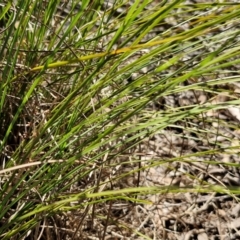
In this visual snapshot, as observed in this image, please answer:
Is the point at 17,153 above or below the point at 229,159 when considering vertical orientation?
above

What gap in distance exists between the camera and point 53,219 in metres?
1.19

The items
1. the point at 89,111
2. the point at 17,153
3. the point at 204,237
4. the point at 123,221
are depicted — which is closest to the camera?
the point at 17,153

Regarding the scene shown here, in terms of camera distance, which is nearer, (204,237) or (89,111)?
(89,111)

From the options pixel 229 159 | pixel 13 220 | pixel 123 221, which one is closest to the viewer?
pixel 13 220

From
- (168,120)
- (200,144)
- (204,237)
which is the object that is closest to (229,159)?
(200,144)

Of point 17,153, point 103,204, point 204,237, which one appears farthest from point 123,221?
point 17,153

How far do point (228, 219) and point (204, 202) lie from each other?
0.09 meters

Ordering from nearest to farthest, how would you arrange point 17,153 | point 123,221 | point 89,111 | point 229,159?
1. point 17,153
2. point 89,111
3. point 123,221
4. point 229,159

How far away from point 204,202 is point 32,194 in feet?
2.46

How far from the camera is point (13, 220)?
1049 mm

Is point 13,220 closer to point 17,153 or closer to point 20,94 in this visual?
point 17,153

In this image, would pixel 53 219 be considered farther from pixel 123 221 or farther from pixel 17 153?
pixel 123 221

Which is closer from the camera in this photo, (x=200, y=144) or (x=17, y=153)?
(x=17, y=153)

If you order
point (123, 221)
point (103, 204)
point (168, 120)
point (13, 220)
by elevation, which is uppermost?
point (168, 120)
